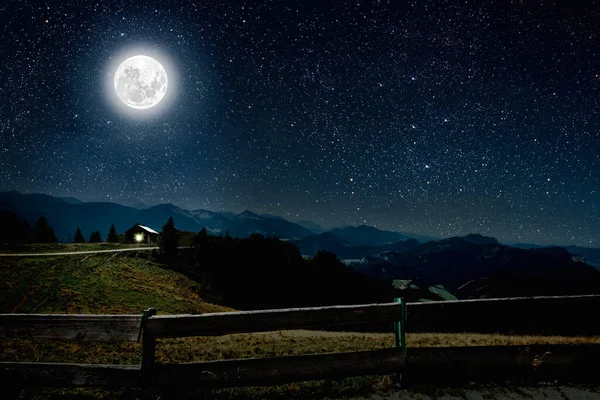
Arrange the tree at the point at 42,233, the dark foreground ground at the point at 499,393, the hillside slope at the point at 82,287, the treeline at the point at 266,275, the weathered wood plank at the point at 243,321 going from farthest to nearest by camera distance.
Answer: the tree at the point at 42,233, the treeline at the point at 266,275, the hillside slope at the point at 82,287, the weathered wood plank at the point at 243,321, the dark foreground ground at the point at 499,393

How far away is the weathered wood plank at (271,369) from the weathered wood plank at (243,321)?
0.51 m

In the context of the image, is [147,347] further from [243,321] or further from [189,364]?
[243,321]

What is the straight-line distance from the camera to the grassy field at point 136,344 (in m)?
5.60

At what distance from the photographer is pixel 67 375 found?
539 cm

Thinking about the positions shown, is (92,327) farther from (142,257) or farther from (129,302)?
(142,257)

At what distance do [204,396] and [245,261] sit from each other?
226 ft

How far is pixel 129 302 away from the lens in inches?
1051

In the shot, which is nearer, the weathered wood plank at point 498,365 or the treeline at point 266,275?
the weathered wood plank at point 498,365

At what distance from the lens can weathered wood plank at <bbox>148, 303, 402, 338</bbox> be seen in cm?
538

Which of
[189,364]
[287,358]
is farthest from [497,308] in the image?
[189,364]

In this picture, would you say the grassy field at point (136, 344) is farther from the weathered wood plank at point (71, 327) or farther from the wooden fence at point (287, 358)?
the weathered wood plank at point (71, 327)

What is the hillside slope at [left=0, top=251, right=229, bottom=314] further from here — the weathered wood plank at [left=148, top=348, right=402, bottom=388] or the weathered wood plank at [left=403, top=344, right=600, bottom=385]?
the weathered wood plank at [left=403, top=344, right=600, bottom=385]

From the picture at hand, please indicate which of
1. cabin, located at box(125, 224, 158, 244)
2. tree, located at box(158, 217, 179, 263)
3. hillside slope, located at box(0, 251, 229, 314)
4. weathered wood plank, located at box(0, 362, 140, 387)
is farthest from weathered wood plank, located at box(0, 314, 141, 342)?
cabin, located at box(125, 224, 158, 244)

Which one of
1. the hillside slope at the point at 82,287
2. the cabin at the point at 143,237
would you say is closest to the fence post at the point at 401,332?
the hillside slope at the point at 82,287
